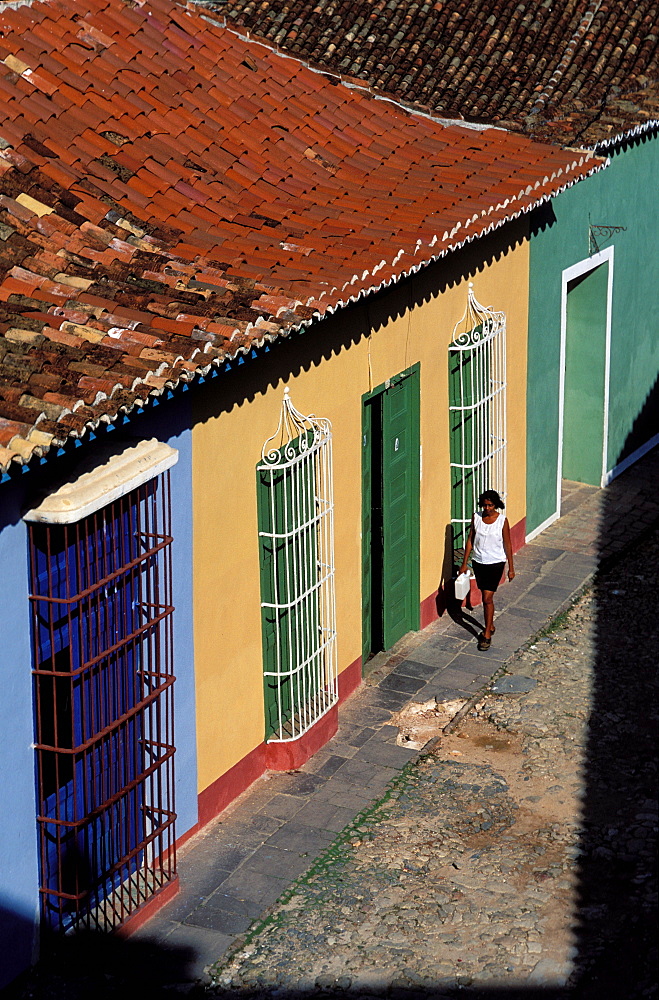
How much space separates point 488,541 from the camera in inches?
451

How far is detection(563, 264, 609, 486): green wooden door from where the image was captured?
590 inches

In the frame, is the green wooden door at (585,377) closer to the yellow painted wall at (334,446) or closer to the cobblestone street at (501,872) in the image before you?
the yellow painted wall at (334,446)

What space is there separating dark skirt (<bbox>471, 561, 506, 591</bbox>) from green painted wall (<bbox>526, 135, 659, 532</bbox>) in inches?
92.5

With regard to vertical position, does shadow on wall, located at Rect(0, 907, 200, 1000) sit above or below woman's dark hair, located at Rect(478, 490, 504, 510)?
below

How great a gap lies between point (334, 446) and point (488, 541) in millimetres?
1925

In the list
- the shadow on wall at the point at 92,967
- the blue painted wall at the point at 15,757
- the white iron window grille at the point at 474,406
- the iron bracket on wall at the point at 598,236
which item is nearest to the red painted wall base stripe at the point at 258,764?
the shadow on wall at the point at 92,967

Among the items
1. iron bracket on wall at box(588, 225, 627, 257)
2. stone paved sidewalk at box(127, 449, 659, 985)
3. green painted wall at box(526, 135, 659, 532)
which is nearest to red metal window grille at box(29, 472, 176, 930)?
stone paved sidewalk at box(127, 449, 659, 985)

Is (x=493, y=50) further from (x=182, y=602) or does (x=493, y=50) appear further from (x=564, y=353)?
(x=182, y=602)

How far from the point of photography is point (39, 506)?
6.98m

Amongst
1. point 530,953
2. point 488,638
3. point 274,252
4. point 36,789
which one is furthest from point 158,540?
point 488,638

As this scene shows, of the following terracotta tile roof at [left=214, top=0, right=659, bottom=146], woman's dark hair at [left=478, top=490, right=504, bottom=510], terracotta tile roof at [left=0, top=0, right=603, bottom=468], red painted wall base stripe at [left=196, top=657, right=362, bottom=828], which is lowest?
red painted wall base stripe at [left=196, top=657, right=362, bottom=828]

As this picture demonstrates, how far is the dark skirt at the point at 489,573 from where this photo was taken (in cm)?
1153

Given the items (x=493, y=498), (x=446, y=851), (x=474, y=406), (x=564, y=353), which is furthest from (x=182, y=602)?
(x=564, y=353)

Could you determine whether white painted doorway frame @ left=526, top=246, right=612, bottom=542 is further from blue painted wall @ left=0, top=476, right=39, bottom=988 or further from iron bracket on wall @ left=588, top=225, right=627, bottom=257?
blue painted wall @ left=0, top=476, right=39, bottom=988
